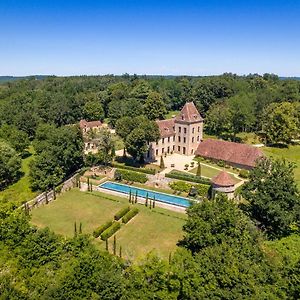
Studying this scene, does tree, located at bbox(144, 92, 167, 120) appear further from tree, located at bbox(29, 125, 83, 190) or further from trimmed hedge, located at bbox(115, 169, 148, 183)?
trimmed hedge, located at bbox(115, 169, 148, 183)

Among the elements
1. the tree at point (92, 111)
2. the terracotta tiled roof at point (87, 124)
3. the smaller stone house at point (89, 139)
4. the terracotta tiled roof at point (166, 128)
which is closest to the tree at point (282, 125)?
the terracotta tiled roof at point (166, 128)

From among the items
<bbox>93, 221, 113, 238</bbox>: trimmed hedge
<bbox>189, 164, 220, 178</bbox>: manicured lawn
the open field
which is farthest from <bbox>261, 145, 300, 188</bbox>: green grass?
<bbox>93, 221, 113, 238</bbox>: trimmed hedge

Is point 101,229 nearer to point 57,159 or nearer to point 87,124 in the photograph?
Result: point 57,159

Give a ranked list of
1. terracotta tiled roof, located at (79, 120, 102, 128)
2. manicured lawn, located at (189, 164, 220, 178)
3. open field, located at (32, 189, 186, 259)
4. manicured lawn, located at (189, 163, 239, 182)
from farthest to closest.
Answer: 1. terracotta tiled roof, located at (79, 120, 102, 128)
2. manicured lawn, located at (189, 164, 220, 178)
3. manicured lawn, located at (189, 163, 239, 182)
4. open field, located at (32, 189, 186, 259)

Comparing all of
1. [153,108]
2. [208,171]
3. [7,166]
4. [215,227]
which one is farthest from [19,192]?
[153,108]

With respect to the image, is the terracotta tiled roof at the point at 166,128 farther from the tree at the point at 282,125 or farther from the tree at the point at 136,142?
the tree at the point at 282,125

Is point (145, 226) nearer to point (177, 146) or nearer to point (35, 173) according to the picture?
point (35, 173)
